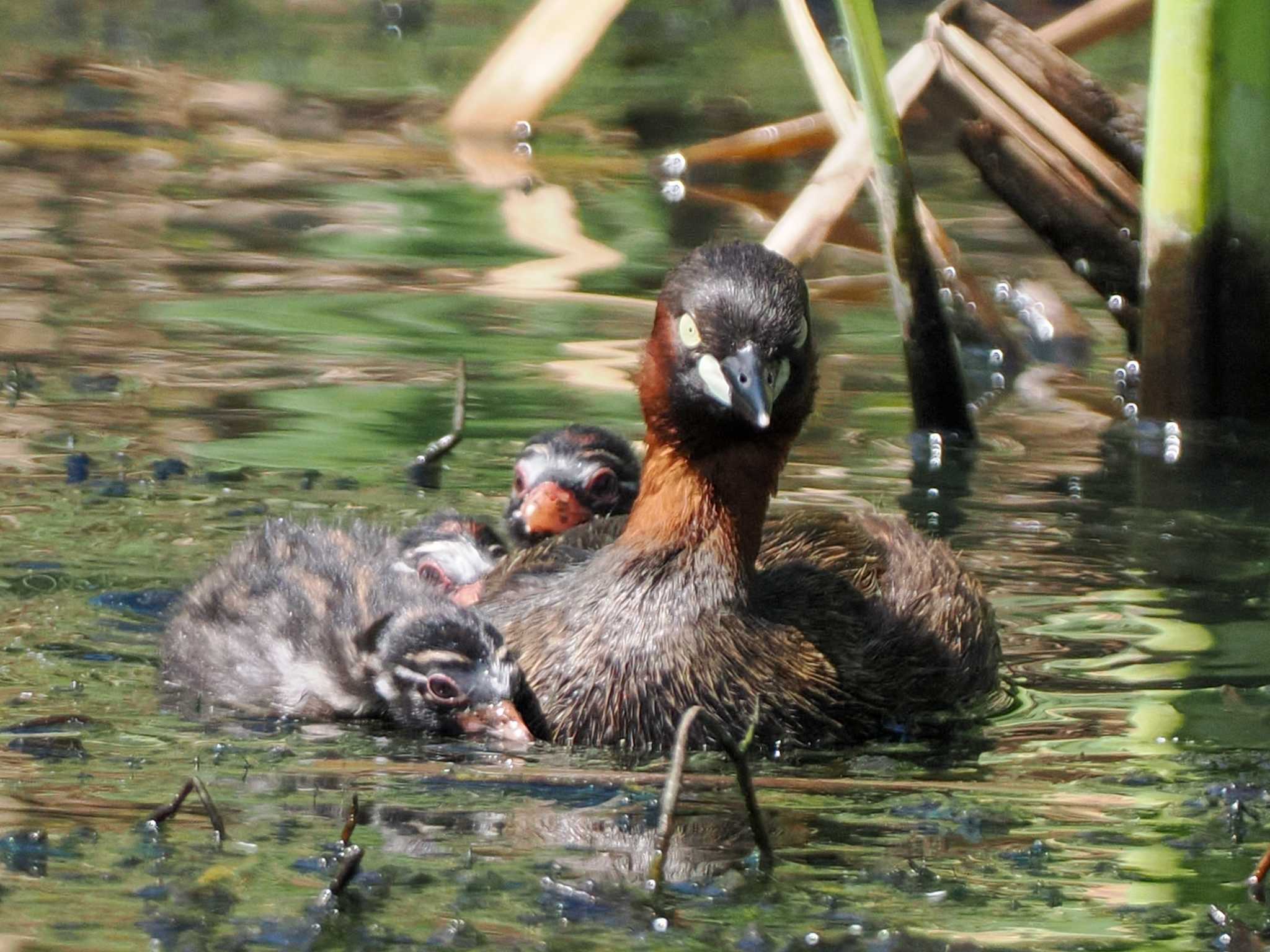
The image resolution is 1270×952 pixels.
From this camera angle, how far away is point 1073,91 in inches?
369

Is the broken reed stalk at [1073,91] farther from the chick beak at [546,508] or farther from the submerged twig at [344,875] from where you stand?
the submerged twig at [344,875]

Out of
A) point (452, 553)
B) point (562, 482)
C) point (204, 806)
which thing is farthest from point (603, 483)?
point (204, 806)

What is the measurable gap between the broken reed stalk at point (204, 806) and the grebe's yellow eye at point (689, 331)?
1.71 metres

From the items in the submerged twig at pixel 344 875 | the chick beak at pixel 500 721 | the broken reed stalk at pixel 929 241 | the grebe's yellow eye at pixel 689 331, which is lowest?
the submerged twig at pixel 344 875

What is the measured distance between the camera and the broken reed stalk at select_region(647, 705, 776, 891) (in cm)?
441

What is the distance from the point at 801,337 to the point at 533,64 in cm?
643

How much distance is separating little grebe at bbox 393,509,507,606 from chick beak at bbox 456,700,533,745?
0.97m

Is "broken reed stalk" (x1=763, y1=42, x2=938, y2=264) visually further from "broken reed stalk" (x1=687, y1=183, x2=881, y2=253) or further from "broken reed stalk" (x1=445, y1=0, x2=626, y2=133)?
"broken reed stalk" (x1=445, y1=0, x2=626, y2=133)

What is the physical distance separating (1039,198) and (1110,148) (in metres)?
0.33

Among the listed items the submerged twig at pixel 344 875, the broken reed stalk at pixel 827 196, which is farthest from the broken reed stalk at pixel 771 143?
the submerged twig at pixel 344 875

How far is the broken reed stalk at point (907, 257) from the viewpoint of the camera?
727 cm

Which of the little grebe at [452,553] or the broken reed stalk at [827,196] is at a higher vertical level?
the broken reed stalk at [827,196]

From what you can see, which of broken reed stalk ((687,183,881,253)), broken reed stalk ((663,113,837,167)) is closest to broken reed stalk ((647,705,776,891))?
broken reed stalk ((687,183,881,253))

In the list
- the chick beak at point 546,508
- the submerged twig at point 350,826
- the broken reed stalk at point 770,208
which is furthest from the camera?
the broken reed stalk at point 770,208
